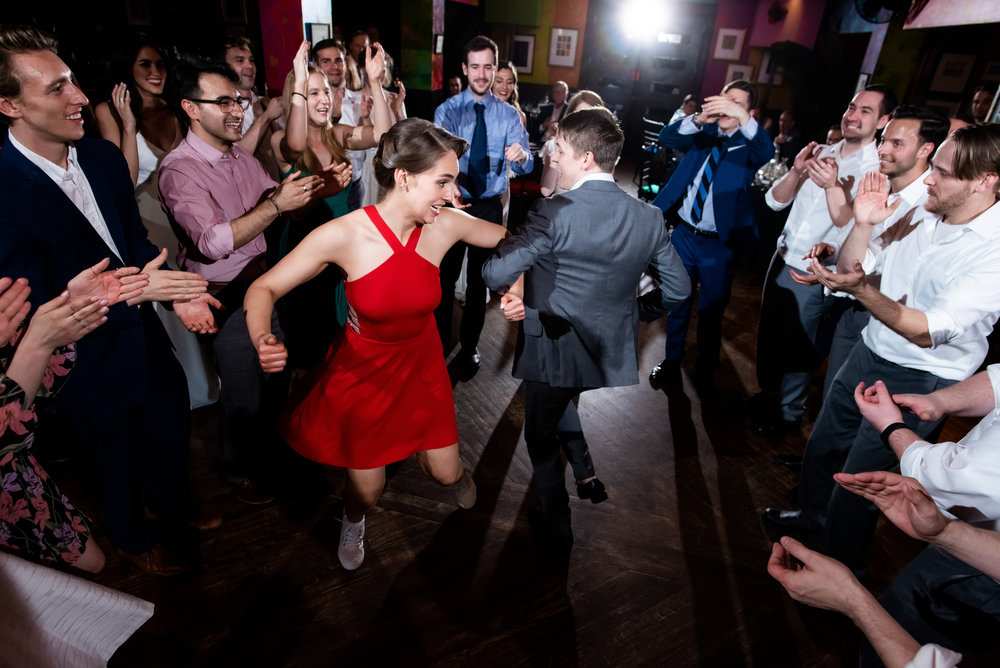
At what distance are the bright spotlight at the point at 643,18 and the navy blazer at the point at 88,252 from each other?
12.8 metres

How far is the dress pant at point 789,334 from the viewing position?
2.86 metres

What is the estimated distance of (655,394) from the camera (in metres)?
3.36

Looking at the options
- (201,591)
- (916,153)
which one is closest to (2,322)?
(201,591)

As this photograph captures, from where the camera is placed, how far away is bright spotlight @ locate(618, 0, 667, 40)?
1200 cm

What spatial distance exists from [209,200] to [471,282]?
5.16ft

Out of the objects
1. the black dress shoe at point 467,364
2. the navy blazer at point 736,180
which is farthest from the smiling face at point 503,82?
the black dress shoe at point 467,364

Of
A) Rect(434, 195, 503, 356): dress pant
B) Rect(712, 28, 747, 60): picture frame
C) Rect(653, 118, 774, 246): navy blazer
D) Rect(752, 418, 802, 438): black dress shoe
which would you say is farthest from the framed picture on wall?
Rect(752, 418, 802, 438): black dress shoe

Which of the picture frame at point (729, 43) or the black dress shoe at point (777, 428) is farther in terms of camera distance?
the picture frame at point (729, 43)

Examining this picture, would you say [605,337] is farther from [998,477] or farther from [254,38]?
[254,38]

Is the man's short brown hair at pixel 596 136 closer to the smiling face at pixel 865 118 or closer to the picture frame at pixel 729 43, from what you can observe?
the smiling face at pixel 865 118

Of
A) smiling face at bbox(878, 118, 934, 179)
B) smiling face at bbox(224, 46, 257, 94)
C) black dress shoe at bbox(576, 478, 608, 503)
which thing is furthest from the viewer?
smiling face at bbox(224, 46, 257, 94)

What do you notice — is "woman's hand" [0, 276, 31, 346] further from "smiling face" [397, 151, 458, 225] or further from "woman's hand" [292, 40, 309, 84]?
"woman's hand" [292, 40, 309, 84]

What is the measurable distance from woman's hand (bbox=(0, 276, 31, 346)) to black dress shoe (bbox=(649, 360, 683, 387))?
3.05m

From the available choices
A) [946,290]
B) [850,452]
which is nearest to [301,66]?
[946,290]
